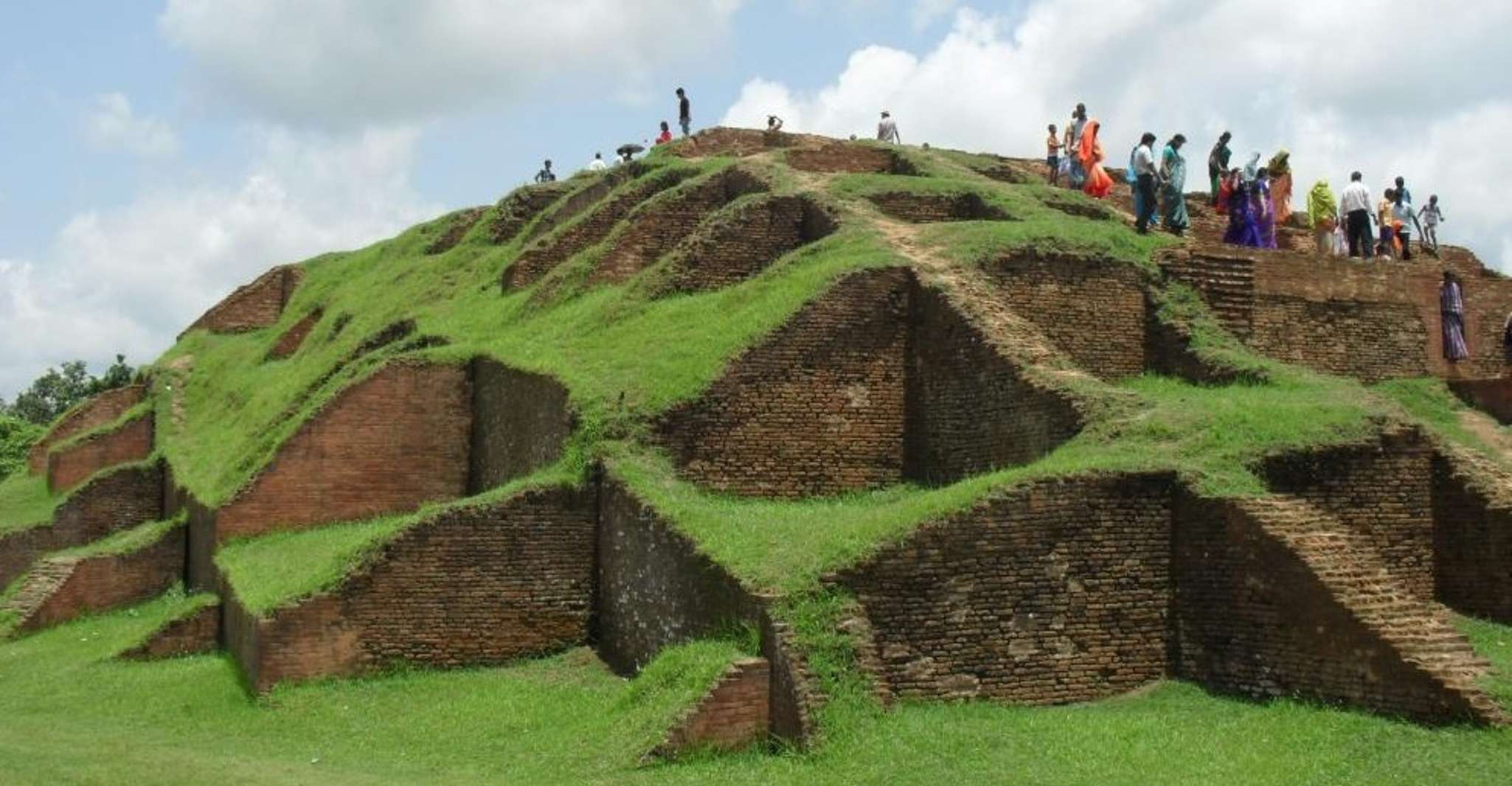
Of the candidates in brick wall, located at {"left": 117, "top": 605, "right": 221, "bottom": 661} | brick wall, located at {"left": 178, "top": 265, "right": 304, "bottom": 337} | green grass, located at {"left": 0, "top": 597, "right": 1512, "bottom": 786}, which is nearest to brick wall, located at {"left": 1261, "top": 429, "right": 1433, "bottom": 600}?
green grass, located at {"left": 0, "top": 597, "right": 1512, "bottom": 786}

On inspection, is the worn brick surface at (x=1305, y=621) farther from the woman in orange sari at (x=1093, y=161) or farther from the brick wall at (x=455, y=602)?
the woman in orange sari at (x=1093, y=161)

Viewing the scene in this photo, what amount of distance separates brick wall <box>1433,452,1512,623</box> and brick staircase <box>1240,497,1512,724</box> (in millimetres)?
1774

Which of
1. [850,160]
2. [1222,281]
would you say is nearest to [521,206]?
[850,160]

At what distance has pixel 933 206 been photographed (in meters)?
18.6

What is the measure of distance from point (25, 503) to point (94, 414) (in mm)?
3777

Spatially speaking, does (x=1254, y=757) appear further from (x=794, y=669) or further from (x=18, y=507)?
(x=18, y=507)

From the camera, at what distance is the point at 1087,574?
10711 mm

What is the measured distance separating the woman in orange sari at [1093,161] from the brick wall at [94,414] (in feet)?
59.5

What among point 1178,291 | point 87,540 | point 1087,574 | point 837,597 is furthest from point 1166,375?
point 87,540

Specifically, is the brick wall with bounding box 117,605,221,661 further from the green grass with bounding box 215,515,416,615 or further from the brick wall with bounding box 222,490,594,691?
the brick wall with bounding box 222,490,594,691

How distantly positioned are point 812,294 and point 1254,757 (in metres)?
6.76

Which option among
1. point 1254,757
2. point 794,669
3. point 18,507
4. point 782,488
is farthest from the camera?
point 18,507

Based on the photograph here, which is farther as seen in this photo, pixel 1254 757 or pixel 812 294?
pixel 812 294

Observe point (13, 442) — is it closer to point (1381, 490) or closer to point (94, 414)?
point (94, 414)
